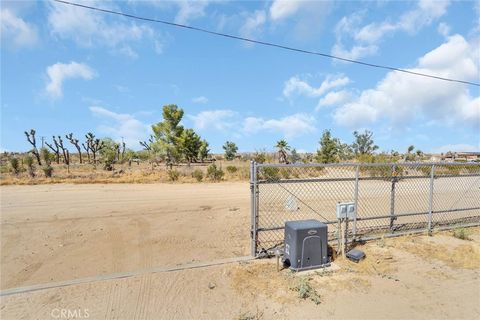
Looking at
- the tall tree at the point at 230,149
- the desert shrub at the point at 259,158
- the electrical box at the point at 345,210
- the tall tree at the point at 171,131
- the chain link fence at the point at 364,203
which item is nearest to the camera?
the electrical box at the point at 345,210


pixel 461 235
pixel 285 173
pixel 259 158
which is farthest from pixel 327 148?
pixel 461 235

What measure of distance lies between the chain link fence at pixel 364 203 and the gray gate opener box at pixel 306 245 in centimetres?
65

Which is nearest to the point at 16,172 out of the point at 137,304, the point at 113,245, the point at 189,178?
the point at 189,178

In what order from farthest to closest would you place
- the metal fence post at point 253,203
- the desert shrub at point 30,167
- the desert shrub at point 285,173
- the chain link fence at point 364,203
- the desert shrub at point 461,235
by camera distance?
1. the desert shrub at point 30,167
2. the desert shrub at point 285,173
3. the desert shrub at point 461,235
4. the chain link fence at point 364,203
5. the metal fence post at point 253,203

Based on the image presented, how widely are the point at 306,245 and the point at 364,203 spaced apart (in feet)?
24.8

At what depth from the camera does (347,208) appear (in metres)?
6.17

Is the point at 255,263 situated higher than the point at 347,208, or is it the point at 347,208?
the point at 347,208

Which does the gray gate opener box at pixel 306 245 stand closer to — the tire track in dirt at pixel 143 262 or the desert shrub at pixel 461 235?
the tire track in dirt at pixel 143 262

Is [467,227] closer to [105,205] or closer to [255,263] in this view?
[255,263]

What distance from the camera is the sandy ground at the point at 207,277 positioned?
14.1 ft

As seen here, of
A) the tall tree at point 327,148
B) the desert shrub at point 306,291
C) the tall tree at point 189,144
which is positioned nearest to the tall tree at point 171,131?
the tall tree at point 189,144

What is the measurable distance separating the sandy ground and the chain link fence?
59cm

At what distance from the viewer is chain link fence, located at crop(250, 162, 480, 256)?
6.66 meters

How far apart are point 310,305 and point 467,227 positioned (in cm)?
660
